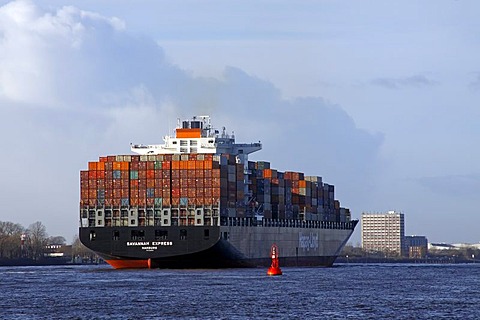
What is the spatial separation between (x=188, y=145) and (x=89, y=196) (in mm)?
15350

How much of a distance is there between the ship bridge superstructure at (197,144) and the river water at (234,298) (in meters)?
32.8

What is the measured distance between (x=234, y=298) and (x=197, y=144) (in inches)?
2314

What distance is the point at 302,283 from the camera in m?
85.4

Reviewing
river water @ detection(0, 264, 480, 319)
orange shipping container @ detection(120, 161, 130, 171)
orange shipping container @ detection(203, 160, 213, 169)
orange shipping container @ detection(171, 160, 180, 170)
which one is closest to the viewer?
river water @ detection(0, 264, 480, 319)

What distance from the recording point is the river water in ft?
188

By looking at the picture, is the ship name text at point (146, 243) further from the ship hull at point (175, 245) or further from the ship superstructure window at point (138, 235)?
the ship superstructure window at point (138, 235)

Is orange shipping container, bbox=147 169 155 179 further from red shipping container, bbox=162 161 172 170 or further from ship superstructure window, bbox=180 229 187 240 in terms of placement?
Result: ship superstructure window, bbox=180 229 187 240

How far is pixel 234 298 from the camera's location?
66.9 metres

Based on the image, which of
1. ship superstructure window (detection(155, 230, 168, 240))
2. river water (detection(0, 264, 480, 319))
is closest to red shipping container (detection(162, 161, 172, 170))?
ship superstructure window (detection(155, 230, 168, 240))

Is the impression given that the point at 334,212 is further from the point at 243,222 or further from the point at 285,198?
the point at 243,222

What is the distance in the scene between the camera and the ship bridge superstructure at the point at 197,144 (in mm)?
124750

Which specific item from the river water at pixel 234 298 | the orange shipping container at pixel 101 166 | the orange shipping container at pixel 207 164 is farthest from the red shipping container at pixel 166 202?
the river water at pixel 234 298

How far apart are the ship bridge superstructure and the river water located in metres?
32.8

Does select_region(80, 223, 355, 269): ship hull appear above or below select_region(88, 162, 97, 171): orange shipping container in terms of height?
below
